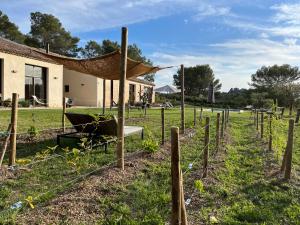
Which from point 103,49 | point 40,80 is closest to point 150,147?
point 40,80

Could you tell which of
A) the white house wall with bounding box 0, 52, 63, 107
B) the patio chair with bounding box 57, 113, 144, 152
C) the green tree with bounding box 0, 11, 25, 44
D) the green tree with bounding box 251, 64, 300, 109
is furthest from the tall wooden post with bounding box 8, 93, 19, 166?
the green tree with bounding box 251, 64, 300, 109

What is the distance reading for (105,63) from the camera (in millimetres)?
8461

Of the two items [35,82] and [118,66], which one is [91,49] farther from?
[118,66]

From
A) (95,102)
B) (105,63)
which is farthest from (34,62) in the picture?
(105,63)

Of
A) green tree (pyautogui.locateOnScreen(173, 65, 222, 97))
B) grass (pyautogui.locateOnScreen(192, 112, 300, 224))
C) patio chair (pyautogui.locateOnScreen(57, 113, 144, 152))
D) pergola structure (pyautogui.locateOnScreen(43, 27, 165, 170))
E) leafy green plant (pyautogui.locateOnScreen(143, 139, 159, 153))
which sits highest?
green tree (pyautogui.locateOnScreen(173, 65, 222, 97))

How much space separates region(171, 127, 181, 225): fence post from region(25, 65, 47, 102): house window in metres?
22.0

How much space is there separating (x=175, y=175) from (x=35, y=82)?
23.0 m

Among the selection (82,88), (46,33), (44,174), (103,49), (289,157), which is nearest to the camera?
(44,174)

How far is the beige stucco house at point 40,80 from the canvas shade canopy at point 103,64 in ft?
17.2

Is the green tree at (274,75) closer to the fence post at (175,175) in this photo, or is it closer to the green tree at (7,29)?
the green tree at (7,29)

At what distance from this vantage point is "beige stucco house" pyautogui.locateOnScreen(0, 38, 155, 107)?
67.5 feet

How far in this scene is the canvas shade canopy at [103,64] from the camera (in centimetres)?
794

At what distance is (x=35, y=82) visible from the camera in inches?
950

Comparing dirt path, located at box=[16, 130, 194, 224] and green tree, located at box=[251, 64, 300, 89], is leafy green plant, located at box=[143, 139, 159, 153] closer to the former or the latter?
dirt path, located at box=[16, 130, 194, 224]
